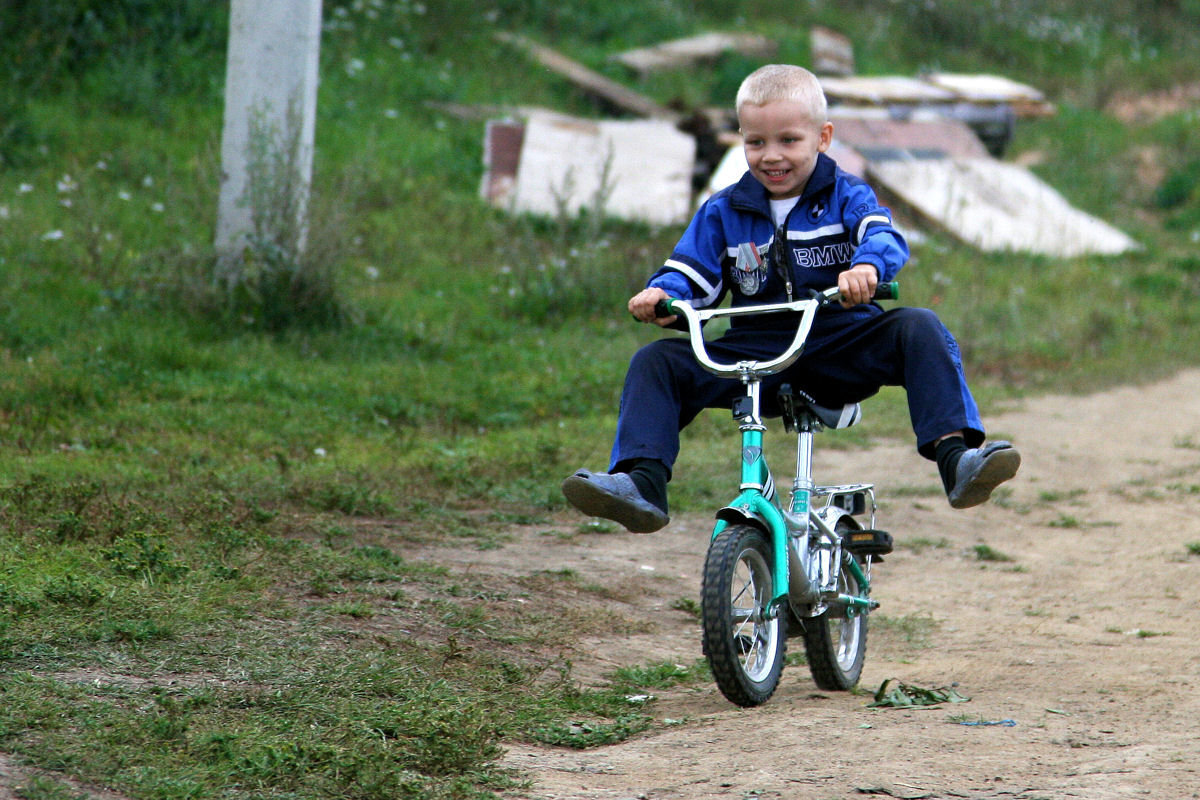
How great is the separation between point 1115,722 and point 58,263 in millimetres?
6996

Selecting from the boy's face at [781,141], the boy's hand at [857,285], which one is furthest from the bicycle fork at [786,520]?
the boy's face at [781,141]

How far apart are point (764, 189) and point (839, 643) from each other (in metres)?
1.47

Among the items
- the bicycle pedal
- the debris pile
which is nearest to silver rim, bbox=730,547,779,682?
the bicycle pedal

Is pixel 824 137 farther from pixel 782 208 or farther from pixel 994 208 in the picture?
pixel 994 208

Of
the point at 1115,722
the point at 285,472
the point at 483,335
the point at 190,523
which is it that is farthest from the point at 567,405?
the point at 1115,722

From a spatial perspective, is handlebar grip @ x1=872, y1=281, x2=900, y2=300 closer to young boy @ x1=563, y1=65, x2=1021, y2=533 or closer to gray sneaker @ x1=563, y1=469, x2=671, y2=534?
young boy @ x1=563, y1=65, x2=1021, y2=533

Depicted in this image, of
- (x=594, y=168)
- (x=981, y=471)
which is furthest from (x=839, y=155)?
(x=981, y=471)

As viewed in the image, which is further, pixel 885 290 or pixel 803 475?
pixel 803 475

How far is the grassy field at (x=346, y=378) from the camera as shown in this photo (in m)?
3.42

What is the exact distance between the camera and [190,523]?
5.14 meters

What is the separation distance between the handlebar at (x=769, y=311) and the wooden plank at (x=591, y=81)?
10161 mm

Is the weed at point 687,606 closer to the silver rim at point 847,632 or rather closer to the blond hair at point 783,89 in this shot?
the silver rim at point 847,632

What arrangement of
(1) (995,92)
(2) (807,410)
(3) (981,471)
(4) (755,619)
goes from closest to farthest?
1. (3) (981,471)
2. (4) (755,619)
3. (2) (807,410)
4. (1) (995,92)

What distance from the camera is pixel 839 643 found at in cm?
447
